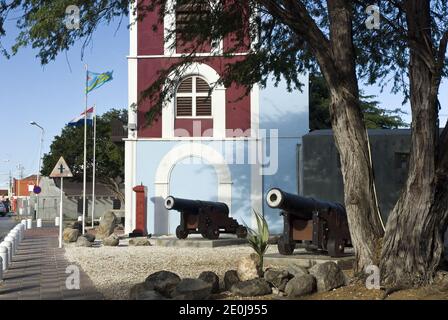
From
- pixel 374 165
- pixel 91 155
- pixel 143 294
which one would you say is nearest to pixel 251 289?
pixel 143 294

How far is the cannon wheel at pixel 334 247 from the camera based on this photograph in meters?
12.8

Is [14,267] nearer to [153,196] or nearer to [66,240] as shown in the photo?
[66,240]

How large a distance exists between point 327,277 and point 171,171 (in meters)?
15.4

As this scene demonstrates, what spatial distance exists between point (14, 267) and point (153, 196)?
10.7 m

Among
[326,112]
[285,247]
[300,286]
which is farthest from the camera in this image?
[326,112]

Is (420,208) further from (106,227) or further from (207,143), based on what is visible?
(106,227)

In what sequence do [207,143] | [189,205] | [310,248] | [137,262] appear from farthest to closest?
[207,143] → [189,205] → [310,248] → [137,262]

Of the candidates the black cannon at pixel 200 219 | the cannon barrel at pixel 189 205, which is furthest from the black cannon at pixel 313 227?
the black cannon at pixel 200 219

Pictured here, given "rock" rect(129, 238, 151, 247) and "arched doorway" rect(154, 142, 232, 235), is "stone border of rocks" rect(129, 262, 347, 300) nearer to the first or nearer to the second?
"rock" rect(129, 238, 151, 247)

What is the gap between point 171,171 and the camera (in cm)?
2352

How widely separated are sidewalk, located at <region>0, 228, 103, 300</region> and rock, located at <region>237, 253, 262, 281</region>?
2.01 meters

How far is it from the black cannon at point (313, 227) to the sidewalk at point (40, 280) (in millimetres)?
4190

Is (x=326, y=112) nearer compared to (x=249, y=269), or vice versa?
(x=249, y=269)

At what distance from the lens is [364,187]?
9078mm
